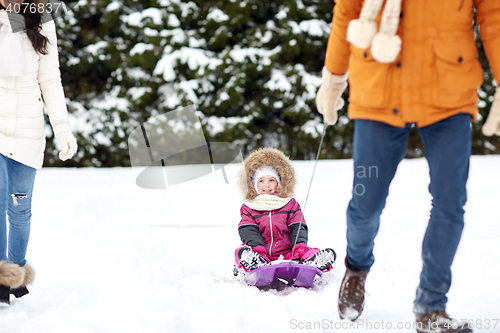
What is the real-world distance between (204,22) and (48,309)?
846 centimetres

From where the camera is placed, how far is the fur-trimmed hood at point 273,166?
3.20 meters

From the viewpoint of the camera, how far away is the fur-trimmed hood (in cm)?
320

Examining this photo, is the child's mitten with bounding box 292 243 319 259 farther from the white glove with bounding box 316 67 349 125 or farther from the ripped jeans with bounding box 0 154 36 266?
the ripped jeans with bounding box 0 154 36 266

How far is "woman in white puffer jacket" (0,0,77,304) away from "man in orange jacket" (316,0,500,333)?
1.38 metres

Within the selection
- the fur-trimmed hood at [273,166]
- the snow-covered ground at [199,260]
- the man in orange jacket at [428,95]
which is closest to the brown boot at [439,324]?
the man in orange jacket at [428,95]

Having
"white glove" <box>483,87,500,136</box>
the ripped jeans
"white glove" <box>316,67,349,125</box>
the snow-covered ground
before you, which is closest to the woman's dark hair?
the ripped jeans

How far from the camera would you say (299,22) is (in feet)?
30.7

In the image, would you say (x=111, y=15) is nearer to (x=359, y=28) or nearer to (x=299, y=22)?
(x=299, y=22)

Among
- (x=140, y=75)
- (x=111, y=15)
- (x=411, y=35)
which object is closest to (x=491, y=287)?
(x=411, y=35)

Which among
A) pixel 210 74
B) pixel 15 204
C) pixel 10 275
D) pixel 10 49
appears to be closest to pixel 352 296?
pixel 10 275

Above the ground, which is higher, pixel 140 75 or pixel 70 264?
pixel 70 264

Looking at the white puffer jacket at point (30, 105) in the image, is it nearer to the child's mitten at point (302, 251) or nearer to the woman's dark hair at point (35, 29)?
the woman's dark hair at point (35, 29)

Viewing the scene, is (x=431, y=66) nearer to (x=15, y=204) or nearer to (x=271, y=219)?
(x=271, y=219)

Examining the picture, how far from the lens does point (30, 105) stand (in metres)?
2.15
